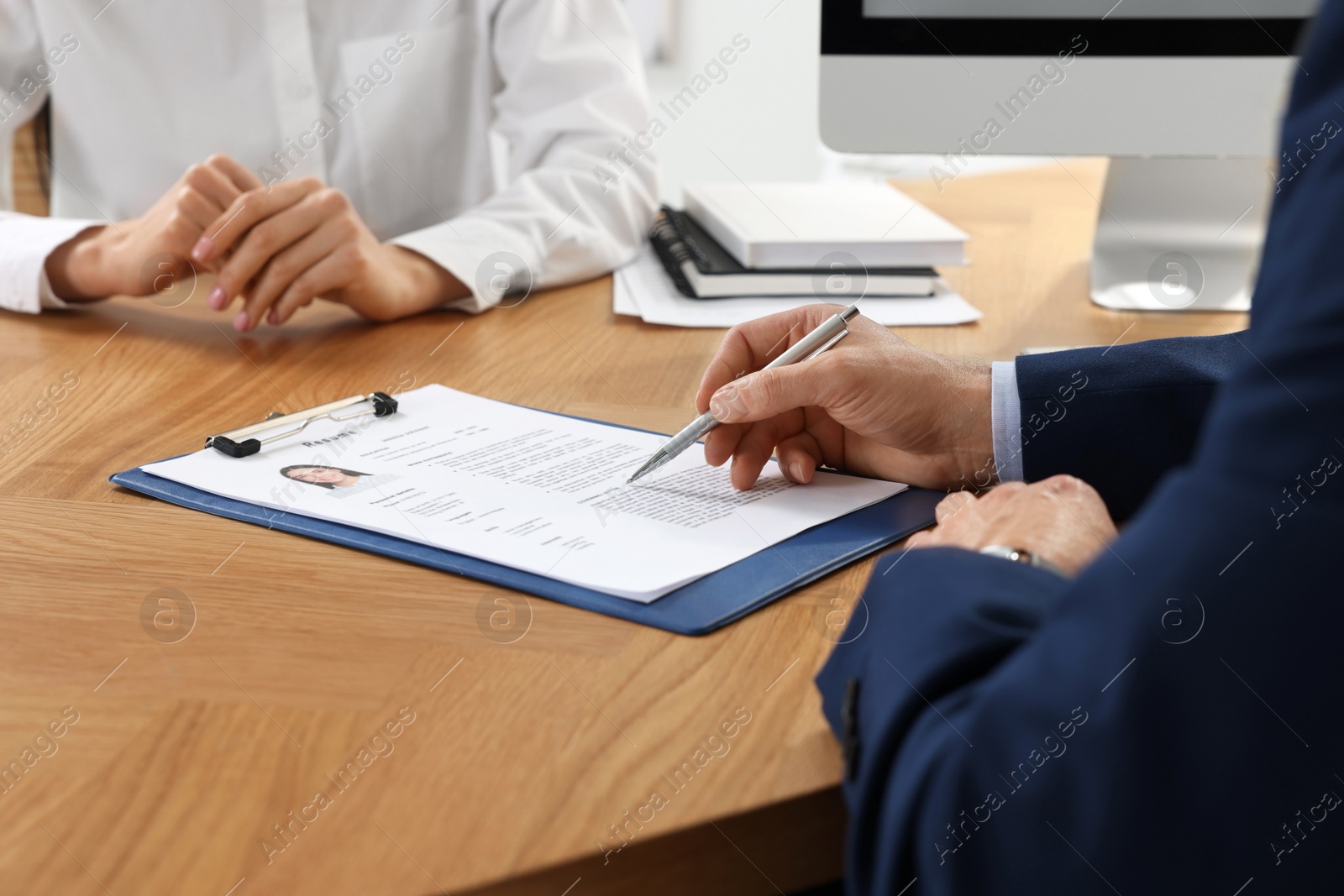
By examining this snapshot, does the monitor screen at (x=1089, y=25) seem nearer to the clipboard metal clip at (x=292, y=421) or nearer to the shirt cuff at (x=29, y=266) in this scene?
the clipboard metal clip at (x=292, y=421)

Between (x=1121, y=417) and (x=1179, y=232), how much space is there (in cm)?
63

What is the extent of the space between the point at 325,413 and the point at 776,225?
61 cm

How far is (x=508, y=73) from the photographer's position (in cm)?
156

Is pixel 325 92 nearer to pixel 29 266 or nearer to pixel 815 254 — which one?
pixel 29 266

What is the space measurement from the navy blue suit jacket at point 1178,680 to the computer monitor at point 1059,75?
0.76 metres

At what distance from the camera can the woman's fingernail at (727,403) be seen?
2.43 feet

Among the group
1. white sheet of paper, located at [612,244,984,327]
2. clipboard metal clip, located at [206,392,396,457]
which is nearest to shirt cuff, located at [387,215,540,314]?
white sheet of paper, located at [612,244,984,327]

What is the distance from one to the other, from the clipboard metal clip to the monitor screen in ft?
2.00

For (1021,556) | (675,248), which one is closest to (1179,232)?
(675,248)

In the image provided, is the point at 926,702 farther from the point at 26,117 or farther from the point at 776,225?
the point at 26,117

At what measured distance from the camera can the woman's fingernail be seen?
742 mm

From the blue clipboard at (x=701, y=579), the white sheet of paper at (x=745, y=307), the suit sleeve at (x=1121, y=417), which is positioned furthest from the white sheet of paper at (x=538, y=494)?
the white sheet of paper at (x=745, y=307)

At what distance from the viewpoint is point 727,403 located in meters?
0.75

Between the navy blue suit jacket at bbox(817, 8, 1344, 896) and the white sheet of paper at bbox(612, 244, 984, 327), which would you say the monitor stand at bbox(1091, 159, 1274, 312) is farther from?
the navy blue suit jacket at bbox(817, 8, 1344, 896)
